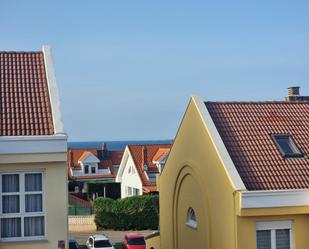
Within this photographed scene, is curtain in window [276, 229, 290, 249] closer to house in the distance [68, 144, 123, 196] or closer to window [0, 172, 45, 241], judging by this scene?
window [0, 172, 45, 241]

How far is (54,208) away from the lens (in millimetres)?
13727

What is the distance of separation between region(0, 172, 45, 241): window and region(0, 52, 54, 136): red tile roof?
4.18 feet

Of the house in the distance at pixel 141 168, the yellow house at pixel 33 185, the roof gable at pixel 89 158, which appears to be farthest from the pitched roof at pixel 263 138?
the roof gable at pixel 89 158

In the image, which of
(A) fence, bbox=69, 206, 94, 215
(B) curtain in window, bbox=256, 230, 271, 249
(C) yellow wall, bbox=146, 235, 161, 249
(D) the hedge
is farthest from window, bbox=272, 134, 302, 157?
(A) fence, bbox=69, 206, 94, 215

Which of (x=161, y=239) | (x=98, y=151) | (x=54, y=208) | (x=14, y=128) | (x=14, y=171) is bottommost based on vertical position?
(x=161, y=239)

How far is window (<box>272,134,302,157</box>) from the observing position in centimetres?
1684

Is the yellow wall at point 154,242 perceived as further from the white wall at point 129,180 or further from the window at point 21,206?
the white wall at point 129,180

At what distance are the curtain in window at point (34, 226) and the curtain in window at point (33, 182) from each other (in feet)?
2.60

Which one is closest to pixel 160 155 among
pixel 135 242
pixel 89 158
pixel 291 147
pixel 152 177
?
pixel 152 177

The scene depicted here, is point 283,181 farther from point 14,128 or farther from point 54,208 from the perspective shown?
point 14,128

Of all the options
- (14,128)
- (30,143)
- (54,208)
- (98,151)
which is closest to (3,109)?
(14,128)

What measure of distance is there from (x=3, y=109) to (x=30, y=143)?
186cm

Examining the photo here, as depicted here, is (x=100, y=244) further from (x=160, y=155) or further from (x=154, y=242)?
(x=160, y=155)

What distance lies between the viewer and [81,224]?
4306 centimetres
